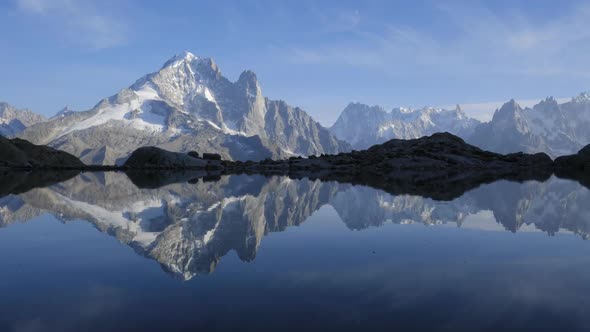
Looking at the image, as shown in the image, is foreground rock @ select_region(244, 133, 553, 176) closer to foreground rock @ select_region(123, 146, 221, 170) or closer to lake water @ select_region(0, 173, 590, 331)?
foreground rock @ select_region(123, 146, 221, 170)

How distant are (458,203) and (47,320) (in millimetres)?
28592

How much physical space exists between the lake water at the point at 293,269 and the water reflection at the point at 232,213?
5.8 inches

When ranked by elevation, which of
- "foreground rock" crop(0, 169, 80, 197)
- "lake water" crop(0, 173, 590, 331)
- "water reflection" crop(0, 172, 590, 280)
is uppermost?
"foreground rock" crop(0, 169, 80, 197)

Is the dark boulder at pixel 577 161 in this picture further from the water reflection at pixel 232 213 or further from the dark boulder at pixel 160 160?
the dark boulder at pixel 160 160

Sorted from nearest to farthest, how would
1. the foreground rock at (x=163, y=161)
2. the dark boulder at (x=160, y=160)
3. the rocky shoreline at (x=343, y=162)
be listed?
1. the rocky shoreline at (x=343, y=162)
2. the foreground rock at (x=163, y=161)
3. the dark boulder at (x=160, y=160)

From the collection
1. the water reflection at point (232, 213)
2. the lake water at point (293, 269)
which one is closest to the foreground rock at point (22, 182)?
the water reflection at point (232, 213)

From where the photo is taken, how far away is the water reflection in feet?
59.8

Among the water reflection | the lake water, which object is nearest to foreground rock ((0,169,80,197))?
the water reflection

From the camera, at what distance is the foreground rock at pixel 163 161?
315 ft

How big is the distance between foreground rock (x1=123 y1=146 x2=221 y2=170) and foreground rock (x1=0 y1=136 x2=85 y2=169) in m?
12.2

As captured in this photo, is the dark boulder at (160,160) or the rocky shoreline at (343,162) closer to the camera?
the rocky shoreline at (343,162)

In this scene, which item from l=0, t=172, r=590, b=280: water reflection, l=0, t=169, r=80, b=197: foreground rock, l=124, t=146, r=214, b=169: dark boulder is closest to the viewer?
l=0, t=172, r=590, b=280: water reflection

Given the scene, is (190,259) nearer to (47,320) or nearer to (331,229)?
(47,320)

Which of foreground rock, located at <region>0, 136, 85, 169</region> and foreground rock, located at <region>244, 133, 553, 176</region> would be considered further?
foreground rock, located at <region>0, 136, 85, 169</region>
